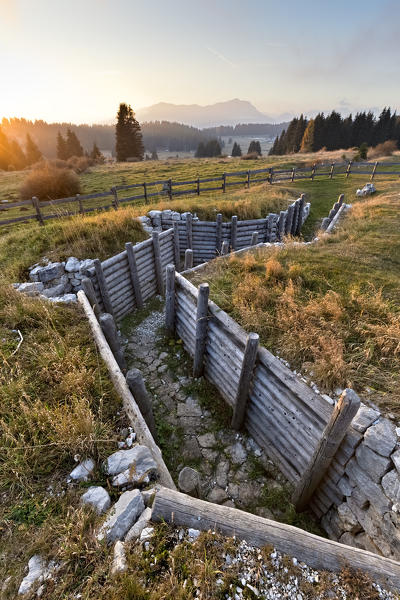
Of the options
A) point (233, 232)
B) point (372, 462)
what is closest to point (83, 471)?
point (372, 462)

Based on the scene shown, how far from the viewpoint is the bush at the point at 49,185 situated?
86.8 ft

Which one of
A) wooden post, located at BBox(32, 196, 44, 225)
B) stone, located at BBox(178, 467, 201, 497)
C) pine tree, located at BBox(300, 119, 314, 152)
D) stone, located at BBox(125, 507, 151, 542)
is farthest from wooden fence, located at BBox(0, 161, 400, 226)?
pine tree, located at BBox(300, 119, 314, 152)

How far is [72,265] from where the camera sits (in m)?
7.96

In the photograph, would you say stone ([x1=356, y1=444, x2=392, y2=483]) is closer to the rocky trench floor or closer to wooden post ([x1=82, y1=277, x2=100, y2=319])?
the rocky trench floor

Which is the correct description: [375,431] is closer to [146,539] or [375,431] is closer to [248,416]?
[248,416]

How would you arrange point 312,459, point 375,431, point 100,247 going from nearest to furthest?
point 375,431
point 312,459
point 100,247

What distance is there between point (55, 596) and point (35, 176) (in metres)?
32.8

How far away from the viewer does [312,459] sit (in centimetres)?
386

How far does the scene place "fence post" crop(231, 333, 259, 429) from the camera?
4.47 m

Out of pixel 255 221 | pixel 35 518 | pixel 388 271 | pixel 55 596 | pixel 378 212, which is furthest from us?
pixel 378 212

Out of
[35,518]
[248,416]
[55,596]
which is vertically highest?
[55,596]

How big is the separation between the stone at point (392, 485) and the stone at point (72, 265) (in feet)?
26.8

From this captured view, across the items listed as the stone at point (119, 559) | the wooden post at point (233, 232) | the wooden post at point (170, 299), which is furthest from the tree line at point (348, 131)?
the stone at point (119, 559)


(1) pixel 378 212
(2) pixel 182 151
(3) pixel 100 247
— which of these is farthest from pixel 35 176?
(2) pixel 182 151
